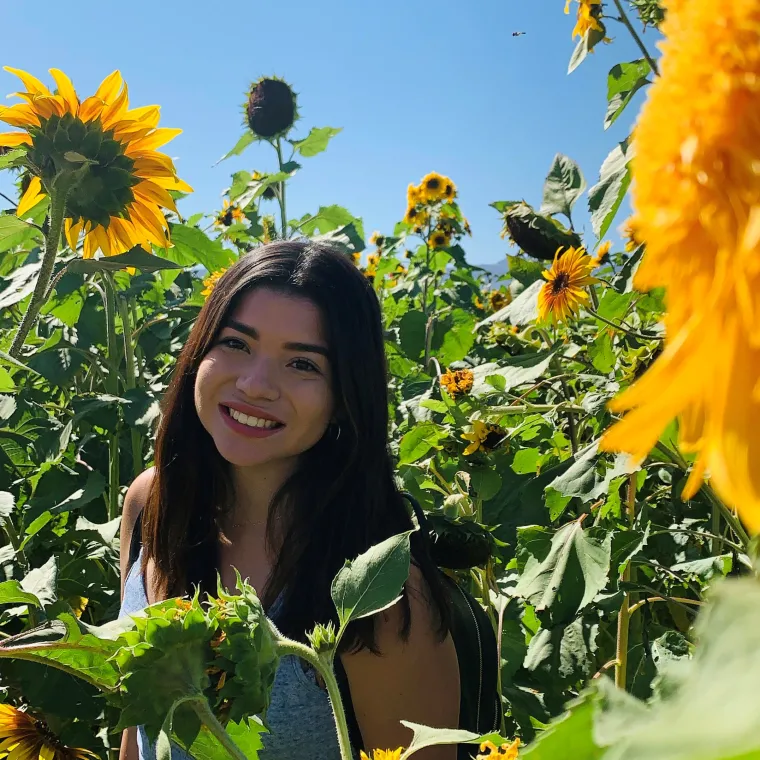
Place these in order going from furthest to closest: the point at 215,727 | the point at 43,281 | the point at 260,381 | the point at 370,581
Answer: the point at 260,381, the point at 43,281, the point at 370,581, the point at 215,727

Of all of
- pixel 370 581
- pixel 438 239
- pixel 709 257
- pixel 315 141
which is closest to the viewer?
pixel 709 257

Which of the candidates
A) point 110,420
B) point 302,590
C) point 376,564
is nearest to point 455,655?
point 302,590

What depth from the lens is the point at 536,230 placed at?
4.98 feet

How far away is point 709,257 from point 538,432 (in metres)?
1.48

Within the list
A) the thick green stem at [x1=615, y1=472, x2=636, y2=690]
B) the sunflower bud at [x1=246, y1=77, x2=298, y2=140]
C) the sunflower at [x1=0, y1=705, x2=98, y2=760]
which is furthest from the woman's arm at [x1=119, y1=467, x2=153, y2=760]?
the sunflower bud at [x1=246, y1=77, x2=298, y2=140]

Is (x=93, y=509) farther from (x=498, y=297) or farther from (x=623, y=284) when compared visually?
(x=498, y=297)

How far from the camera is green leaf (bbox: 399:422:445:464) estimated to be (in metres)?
1.55

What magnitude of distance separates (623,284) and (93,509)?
149 centimetres

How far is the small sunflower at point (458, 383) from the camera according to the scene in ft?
5.31

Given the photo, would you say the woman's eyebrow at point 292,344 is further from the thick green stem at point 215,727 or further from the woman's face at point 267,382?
the thick green stem at point 215,727

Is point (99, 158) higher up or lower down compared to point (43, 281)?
higher up

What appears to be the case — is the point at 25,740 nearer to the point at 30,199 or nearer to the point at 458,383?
the point at 30,199

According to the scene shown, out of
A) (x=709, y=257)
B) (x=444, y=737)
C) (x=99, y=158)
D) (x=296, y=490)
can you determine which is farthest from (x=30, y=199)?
(x=709, y=257)

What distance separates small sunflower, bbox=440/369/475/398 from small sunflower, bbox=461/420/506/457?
0.14 metres
